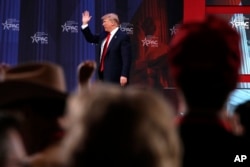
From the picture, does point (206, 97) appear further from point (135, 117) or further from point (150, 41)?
point (150, 41)

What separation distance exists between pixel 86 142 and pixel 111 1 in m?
3.87

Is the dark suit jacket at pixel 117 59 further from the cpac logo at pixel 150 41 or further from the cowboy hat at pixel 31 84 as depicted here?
the cowboy hat at pixel 31 84

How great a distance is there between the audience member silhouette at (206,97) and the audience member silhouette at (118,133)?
24 cm

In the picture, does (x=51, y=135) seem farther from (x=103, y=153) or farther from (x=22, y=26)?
(x=22, y=26)

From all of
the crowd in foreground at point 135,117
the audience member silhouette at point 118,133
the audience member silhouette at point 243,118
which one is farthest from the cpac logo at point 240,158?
the audience member silhouette at point 118,133

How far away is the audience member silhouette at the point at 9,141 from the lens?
0.58 m

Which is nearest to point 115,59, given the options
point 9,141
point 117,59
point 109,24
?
point 117,59

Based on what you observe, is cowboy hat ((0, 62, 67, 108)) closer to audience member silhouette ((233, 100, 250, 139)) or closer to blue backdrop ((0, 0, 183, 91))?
audience member silhouette ((233, 100, 250, 139))

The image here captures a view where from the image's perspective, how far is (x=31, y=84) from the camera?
85 centimetres

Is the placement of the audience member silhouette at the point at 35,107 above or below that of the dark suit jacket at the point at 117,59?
below

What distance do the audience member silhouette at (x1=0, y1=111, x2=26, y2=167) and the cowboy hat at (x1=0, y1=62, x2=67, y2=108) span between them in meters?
0.20

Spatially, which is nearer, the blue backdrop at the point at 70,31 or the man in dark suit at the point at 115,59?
the man in dark suit at the point at 115,59

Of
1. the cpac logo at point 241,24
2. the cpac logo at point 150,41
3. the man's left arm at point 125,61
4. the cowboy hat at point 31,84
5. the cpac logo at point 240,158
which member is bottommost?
the cpac logo at point 240,158

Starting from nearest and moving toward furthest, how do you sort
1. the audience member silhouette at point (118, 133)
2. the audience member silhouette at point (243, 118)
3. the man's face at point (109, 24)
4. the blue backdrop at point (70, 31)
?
the audience member silhouette at point (118, 133)
the audience member silhouette at point (243, 118)
the man's face at point (109, 24)
the blue backdrop at point (70, 31)
